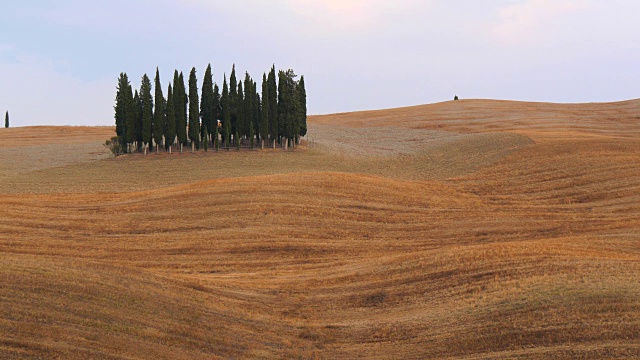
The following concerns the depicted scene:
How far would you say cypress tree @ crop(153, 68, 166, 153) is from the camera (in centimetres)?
6506

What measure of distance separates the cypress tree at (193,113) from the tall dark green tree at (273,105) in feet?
22.3

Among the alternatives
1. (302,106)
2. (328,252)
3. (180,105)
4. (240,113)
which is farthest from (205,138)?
(328,252)

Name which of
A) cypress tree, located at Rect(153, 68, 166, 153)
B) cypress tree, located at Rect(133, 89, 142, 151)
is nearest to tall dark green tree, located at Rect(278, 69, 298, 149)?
cypress tree, located at Rect(153, 68, 166, 153)

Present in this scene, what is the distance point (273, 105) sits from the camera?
224ft

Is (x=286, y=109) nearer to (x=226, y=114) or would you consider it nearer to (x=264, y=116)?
(x=264, y=116)

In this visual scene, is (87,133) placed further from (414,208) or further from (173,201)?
(414,208)

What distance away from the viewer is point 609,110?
98062 mm

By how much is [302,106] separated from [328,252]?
38961 mm

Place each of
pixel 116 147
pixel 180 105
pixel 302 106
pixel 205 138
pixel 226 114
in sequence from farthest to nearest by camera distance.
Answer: pixel 302 106, pixel 226 114, pixel 116 147, pixel 180 105, pixel 205 138

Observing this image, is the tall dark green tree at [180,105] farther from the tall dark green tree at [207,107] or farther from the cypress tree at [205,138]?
the tall dark green tree at [207,107]

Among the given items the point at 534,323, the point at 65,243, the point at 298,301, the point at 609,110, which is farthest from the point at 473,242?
the point at 609,110

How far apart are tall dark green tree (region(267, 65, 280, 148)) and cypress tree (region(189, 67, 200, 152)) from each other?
6802mm

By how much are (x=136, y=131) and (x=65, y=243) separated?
30839 millimetres

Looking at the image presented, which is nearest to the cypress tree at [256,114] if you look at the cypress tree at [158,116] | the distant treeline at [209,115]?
the distant treeline at [209,115]
